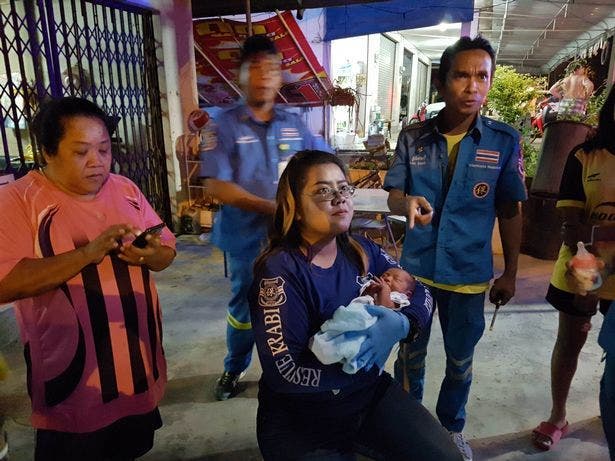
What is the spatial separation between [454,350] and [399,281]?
666 mm

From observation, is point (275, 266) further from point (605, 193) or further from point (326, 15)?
point (326, 15)

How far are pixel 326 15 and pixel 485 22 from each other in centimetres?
882

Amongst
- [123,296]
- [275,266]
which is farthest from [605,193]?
[123,296]

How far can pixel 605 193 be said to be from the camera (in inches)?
78.7

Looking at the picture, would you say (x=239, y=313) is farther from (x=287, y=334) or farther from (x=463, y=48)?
(x=463, y=48)

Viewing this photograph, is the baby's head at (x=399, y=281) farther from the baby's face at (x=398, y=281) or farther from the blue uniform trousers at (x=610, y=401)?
the blue uniform trousers at (x=610, y=401)

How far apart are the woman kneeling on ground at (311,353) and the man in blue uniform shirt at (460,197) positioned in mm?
449

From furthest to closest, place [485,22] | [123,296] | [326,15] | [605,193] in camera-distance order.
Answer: [485,22]
[326,15]
[605,193]
[123,296]

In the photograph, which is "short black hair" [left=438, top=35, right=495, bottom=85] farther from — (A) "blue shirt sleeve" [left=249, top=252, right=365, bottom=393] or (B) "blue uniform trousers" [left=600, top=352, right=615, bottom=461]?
(B) "blue uniform trousers" [left=600, top=352, right=615, bottom=461]

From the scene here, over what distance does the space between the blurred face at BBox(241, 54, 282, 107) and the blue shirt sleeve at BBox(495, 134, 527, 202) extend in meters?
1.26

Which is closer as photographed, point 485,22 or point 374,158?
point 374,158

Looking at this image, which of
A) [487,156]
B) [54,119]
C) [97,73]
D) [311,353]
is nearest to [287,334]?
[311,353]

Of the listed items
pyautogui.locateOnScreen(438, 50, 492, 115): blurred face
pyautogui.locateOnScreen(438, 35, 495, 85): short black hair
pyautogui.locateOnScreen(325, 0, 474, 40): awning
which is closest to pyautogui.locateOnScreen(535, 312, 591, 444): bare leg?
pyautogui.locateOnScreen(438, 50, 492, 115): blurred face

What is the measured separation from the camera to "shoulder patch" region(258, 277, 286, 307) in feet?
5.05
